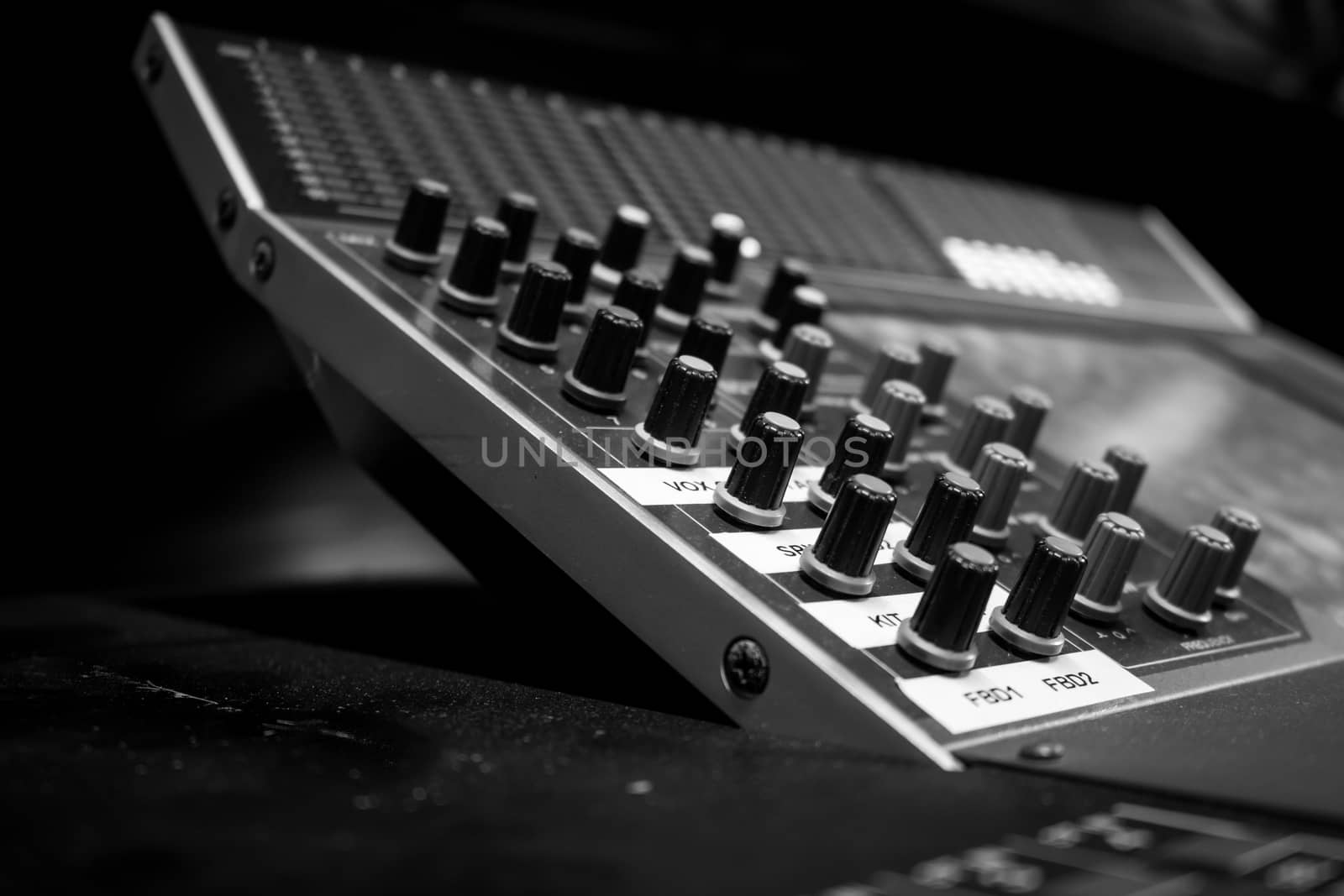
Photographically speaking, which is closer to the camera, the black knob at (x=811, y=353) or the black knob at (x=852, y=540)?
the black knob at (x=852, y=540)

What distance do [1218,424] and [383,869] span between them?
0.97 metres

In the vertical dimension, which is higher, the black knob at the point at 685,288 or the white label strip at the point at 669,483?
the black knob at the point at 685,288

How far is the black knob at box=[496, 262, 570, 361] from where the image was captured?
675 mm

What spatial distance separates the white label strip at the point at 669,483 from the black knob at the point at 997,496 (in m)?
0.12

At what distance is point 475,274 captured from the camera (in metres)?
0.71

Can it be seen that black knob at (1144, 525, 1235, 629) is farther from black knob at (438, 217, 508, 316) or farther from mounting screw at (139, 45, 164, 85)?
mounting screw at (139, 45, 164, 85)

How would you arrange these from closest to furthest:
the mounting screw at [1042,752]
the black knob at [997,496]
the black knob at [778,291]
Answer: the mounting screw at [1042,752]
the black knob at [997,496]
the black knob at [778,291]

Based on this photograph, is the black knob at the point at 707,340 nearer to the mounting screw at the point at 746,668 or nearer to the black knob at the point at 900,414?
the black knob at the point at 900,414

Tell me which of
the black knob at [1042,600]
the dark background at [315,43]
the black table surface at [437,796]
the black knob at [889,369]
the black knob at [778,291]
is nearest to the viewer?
the black table surface at [437,796]

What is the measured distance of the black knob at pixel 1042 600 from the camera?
0.58 meters

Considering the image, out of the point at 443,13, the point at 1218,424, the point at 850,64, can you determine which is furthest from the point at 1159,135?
the point at 443,13

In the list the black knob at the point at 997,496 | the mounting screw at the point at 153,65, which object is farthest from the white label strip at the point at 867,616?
the mounting screw at the point at 153,65

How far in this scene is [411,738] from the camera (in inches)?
18.0

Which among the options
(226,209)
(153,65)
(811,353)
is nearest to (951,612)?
(811,353)
